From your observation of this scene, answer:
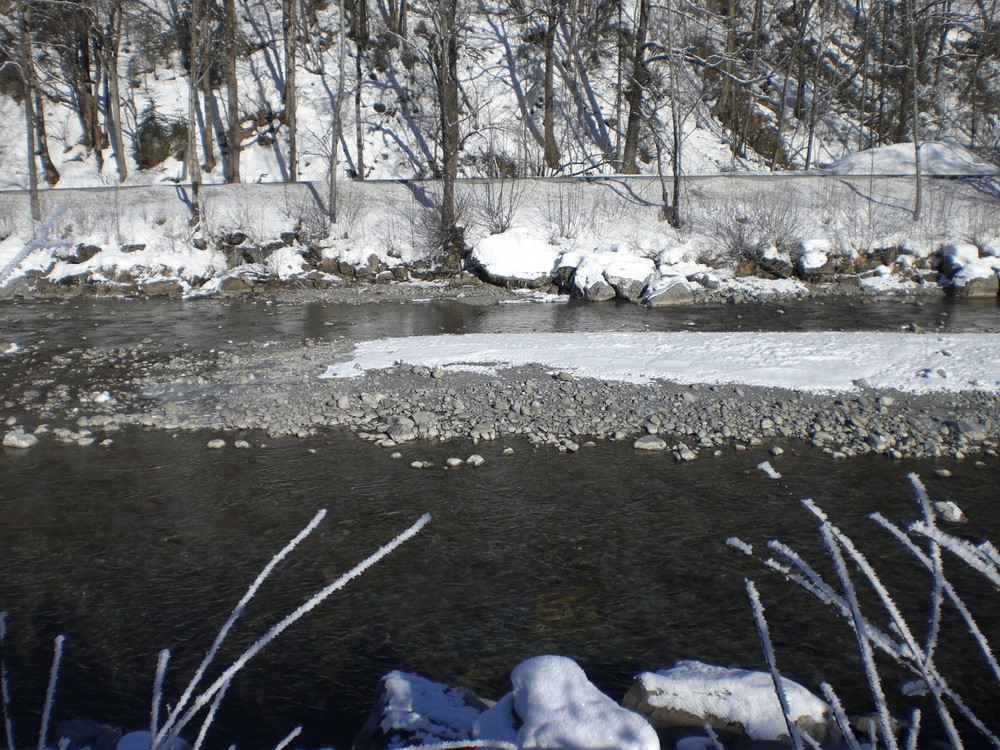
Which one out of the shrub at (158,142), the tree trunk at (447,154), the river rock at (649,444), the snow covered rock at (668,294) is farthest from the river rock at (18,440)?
the shrub at (158,142)

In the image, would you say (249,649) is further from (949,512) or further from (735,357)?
(735,357)

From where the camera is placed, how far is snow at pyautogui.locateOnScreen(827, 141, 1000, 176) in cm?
2778

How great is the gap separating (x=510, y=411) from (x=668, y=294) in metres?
11.5

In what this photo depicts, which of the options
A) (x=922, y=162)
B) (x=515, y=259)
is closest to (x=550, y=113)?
(x=515, y=259)

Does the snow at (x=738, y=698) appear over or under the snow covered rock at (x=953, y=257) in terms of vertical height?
under

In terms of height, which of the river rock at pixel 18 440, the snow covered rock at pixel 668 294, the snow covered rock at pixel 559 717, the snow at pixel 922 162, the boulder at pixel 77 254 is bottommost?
the river rock at pixel 18 440

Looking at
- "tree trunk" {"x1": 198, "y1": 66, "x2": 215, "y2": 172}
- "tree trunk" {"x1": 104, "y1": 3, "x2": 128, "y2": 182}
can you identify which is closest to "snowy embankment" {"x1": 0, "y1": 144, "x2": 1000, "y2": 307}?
"tree trunk" {"x1": 104, "y1": 3, "x2": 128, "y2": 182}

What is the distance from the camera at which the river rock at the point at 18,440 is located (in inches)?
373

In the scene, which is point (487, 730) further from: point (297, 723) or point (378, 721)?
point (297, 723)

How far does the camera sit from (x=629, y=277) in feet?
71.0

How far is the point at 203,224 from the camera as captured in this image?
26.6 m

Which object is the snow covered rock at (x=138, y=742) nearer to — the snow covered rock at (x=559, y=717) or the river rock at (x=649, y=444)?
the snow covered rock at (x=559, y=717)

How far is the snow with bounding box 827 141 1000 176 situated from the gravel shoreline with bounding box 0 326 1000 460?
20.5 metres

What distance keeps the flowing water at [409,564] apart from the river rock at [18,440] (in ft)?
0.56
